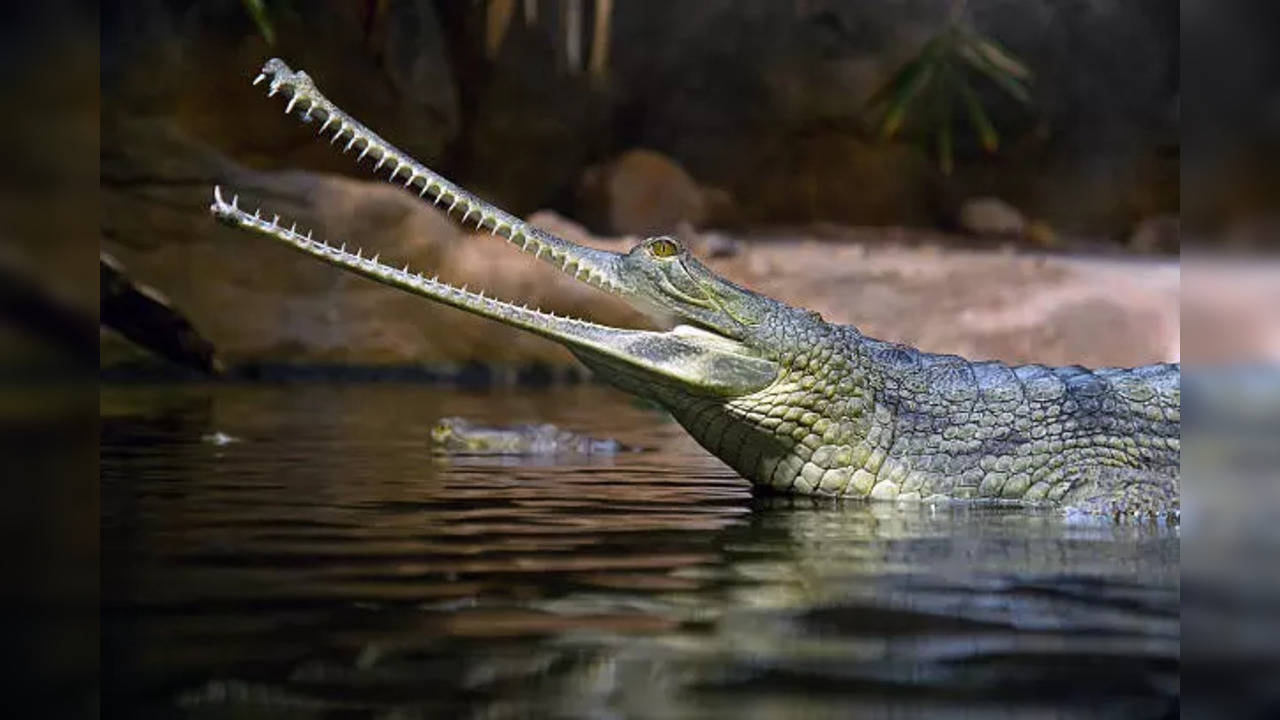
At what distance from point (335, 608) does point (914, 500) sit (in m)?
2.41

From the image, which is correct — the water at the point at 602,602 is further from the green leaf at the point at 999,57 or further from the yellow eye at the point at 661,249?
the green leaf at the point at 999,57

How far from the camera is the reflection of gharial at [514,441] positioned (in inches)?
232

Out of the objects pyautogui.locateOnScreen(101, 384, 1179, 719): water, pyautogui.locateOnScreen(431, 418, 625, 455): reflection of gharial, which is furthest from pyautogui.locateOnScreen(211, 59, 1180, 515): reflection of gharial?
pyautogui.locateOnScreen(431, 418, 625, 455): reflection of gharial

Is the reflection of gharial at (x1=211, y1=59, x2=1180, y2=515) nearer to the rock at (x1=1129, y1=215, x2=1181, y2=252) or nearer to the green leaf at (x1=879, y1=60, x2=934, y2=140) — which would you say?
the green leaf at (x1=879, y1=60, x2=934, y2=140)

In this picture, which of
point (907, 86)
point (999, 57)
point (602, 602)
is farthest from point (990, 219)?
point (602, 602)

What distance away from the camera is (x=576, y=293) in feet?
34.1

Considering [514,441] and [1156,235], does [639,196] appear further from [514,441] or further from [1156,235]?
[514,441]

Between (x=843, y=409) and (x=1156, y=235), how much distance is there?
12.7 metres

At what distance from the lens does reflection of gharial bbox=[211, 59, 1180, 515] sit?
14.3 ft

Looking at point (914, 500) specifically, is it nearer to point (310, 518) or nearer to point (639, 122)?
point (310, 518)

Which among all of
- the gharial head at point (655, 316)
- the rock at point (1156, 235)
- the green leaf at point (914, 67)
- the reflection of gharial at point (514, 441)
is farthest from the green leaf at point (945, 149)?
the gharial head at point (655, 316)

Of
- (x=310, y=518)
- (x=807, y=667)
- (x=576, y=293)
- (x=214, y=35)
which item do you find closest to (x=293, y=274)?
(x=576, y=293)

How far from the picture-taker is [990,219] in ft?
52.4

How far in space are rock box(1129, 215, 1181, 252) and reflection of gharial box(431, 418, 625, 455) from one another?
36.2ft
